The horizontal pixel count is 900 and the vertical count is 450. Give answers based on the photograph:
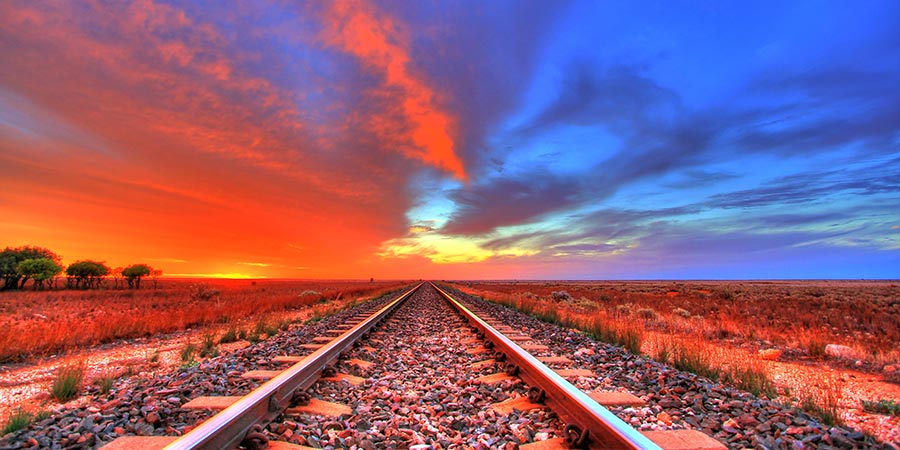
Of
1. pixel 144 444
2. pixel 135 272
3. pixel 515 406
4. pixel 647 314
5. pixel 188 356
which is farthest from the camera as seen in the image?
pixel 135 272

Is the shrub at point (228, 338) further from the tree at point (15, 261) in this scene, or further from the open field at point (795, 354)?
the tree at point (15, 261)

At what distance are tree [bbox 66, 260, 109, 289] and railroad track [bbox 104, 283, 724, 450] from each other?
196 ft

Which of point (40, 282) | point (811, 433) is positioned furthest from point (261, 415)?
point (40, 282)

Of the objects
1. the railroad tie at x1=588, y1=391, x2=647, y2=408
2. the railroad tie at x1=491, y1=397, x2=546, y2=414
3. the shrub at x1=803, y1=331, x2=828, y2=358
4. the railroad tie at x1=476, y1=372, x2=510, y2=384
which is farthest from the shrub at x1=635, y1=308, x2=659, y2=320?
the railroad tie at x1=491, y1=397, x2=546, y2=414

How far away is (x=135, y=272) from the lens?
5194cm

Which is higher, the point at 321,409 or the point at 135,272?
the point at 135,272

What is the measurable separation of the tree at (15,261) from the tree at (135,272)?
261 inches

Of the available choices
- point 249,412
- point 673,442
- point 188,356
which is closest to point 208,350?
point 188,356

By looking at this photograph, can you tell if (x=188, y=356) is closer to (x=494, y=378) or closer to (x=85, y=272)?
(x=494, y=378)

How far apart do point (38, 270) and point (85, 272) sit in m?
4.77

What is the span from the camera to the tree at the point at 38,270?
4411 cm

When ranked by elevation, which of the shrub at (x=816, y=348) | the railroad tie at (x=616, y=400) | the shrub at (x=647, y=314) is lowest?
the shrub at (x=816, y=348)

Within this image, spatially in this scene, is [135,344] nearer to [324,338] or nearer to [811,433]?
[324,338]

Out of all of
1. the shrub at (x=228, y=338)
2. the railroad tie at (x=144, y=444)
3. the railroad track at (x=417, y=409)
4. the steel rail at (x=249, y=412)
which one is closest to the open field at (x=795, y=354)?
the railroad track at (x=417, y=409)
